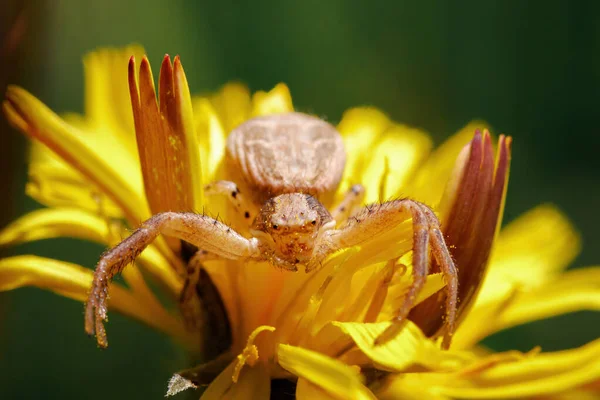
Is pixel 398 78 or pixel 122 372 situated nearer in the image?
pixel 122 372

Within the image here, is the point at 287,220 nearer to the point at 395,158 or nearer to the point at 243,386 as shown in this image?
the point at 243,386

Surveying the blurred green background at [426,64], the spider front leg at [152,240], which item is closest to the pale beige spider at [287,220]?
the spider front leg at [152,240]

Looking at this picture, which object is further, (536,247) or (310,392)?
(536,247)

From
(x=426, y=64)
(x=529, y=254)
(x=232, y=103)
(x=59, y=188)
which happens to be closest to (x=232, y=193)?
(x=59, y=188)

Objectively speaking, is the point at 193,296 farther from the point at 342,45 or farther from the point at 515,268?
the point at 342,45

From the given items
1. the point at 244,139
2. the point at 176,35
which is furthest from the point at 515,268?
the point at 176,35

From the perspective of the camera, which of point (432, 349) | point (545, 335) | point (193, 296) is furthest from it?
point (545, 335)
